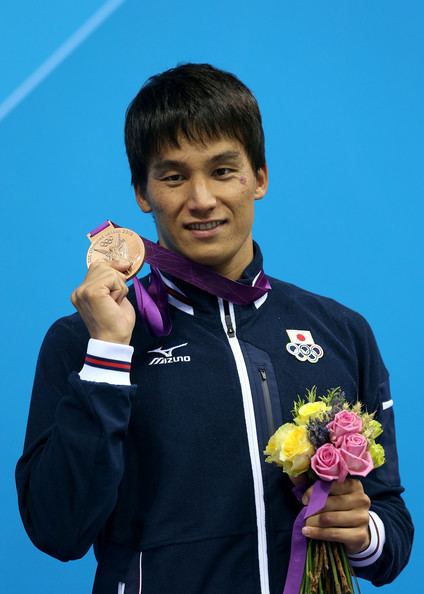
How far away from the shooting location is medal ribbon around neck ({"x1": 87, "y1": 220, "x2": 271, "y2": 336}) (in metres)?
2.12

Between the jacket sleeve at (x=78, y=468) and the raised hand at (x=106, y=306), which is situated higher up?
the raised hand at (x=106, y=306)

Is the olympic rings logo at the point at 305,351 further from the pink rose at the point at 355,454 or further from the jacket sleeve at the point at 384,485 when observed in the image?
the pink rose at the point at 355,454

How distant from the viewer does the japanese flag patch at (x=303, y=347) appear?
2.18 metres

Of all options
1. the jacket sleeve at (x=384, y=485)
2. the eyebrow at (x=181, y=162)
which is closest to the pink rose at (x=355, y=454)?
the jacket sleeve at (x=384, y=485)

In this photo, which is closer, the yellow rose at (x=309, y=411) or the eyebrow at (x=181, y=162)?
the yellow rose at (x=309, y=411)

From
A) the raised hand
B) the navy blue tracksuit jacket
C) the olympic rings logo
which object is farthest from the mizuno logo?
the olympic rings logo

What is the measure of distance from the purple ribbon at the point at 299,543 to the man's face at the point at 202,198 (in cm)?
50

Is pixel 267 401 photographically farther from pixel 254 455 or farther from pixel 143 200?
pixel 143 200

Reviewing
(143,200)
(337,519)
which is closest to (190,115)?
(143,200)

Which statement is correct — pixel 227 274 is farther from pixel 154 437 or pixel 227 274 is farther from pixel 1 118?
pixel 1 118

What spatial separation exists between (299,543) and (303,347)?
40 cm

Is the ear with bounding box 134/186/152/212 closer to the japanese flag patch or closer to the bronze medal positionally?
the bronze medal

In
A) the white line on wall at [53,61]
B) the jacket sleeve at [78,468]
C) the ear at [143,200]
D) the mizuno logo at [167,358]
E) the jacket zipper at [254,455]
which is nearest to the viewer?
the jacket sleeve at [78,468]

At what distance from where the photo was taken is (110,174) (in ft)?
11.6
